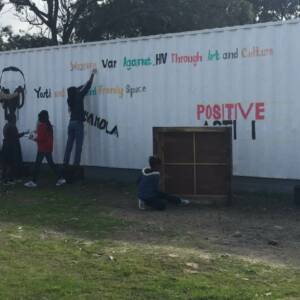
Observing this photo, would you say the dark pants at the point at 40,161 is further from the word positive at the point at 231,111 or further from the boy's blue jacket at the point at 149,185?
the boy's blue jacket at the point at 149,185

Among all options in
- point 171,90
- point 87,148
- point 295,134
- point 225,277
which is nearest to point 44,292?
point 225,277

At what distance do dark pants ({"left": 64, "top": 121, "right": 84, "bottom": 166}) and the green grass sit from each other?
3.90 m

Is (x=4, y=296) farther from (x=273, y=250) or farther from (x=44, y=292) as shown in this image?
(x=273, y=250)

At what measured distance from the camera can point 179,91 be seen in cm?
1280

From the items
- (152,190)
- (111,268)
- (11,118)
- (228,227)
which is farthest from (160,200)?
(11,118)

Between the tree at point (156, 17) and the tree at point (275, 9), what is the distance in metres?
10.1

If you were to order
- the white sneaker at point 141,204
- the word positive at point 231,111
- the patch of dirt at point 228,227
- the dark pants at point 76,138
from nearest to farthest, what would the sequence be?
the patch of dirt at point 228,227
the white sneaker at point 141,204
the word positive at point 231,111
the dark pants at point 76,138

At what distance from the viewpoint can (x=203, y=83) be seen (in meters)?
12.5

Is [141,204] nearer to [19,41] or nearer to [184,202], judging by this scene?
[184,202]

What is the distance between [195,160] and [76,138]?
370cm

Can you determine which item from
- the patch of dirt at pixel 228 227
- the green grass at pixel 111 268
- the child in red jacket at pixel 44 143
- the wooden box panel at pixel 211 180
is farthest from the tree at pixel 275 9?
the green grass at pixel 111 268

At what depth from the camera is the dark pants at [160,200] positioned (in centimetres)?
1058

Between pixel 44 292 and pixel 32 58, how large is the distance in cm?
1007

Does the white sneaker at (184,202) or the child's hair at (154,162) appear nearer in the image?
the child's hair at (154,162)
